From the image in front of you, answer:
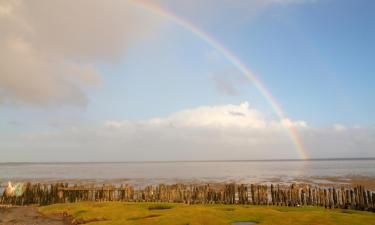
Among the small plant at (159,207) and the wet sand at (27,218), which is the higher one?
the small plant at (159,207)

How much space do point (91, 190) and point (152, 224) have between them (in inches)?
691

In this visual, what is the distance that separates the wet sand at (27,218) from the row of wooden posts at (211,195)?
6.55 metres

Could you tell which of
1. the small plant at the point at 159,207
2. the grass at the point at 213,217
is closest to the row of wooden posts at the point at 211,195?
the small plant at the point at 159,207

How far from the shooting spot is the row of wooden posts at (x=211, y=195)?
27.8 m

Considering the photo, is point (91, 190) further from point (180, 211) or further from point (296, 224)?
point (296, 224)

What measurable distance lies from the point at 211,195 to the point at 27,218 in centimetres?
1537

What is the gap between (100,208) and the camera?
24969 mm

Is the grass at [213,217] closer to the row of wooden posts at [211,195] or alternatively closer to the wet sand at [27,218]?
the wet sand at [27,218]

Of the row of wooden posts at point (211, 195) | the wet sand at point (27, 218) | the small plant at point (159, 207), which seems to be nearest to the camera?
the wet sand at point (27, 218)

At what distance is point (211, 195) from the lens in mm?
31859

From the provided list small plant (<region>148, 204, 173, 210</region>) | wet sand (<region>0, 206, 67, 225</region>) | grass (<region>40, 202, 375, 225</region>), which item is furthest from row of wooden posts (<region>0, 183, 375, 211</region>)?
wet sand (<region>0, 206, 67, 225</region>)

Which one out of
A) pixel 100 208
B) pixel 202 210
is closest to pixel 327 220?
pixel 202 210

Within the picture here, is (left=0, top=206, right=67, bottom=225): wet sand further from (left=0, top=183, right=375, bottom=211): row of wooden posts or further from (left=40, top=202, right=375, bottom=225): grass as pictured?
(left=0, top=183, right=375, bottom=211): row of wooden posts

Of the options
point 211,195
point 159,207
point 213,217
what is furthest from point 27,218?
point 211,195
